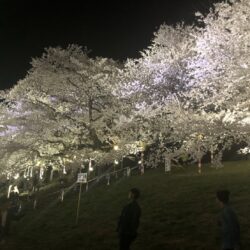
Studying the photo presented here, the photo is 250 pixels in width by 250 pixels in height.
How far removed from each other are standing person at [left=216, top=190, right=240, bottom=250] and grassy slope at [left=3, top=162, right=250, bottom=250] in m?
4.18

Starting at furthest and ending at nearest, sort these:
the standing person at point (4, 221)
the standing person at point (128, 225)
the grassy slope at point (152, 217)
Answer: the standing person at point (4, 221), the grassy slope at point (152, 217), the standing person at point (128, 225)

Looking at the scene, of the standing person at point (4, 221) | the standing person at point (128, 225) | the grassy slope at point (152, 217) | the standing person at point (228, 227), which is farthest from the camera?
the standing person at point (4, 221)

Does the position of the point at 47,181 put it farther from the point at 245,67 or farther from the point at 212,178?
the point at 245,67

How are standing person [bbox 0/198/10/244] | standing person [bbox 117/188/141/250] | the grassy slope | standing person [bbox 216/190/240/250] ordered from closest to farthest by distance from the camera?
standing person [bbox 216/190/240/250], standing person [bbox 117/188/141/250], the grassy slope, standing person [bbox 0/198/10/244]

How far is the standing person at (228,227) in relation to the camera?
7.17 metres

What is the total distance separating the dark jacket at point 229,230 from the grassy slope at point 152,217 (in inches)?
165

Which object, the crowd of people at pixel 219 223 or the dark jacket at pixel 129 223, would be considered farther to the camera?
the dark jacket at pixel 129 223

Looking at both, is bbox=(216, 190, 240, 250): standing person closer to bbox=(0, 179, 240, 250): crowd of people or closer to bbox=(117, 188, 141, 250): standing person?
bbox=(0, 179, 240, 250): crowd of people

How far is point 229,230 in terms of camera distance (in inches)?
284

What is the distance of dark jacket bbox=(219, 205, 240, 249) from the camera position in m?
7.17

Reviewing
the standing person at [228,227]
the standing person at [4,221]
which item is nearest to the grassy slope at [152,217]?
the standing person at [4,221]

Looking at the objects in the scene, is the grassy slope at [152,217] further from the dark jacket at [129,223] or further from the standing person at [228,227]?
the standing person at [228,227]

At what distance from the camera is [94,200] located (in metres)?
22.0

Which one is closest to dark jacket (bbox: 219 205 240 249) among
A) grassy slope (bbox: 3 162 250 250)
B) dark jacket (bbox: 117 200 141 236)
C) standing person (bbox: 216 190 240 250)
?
standing person (bbox: 216 190 240 250)
